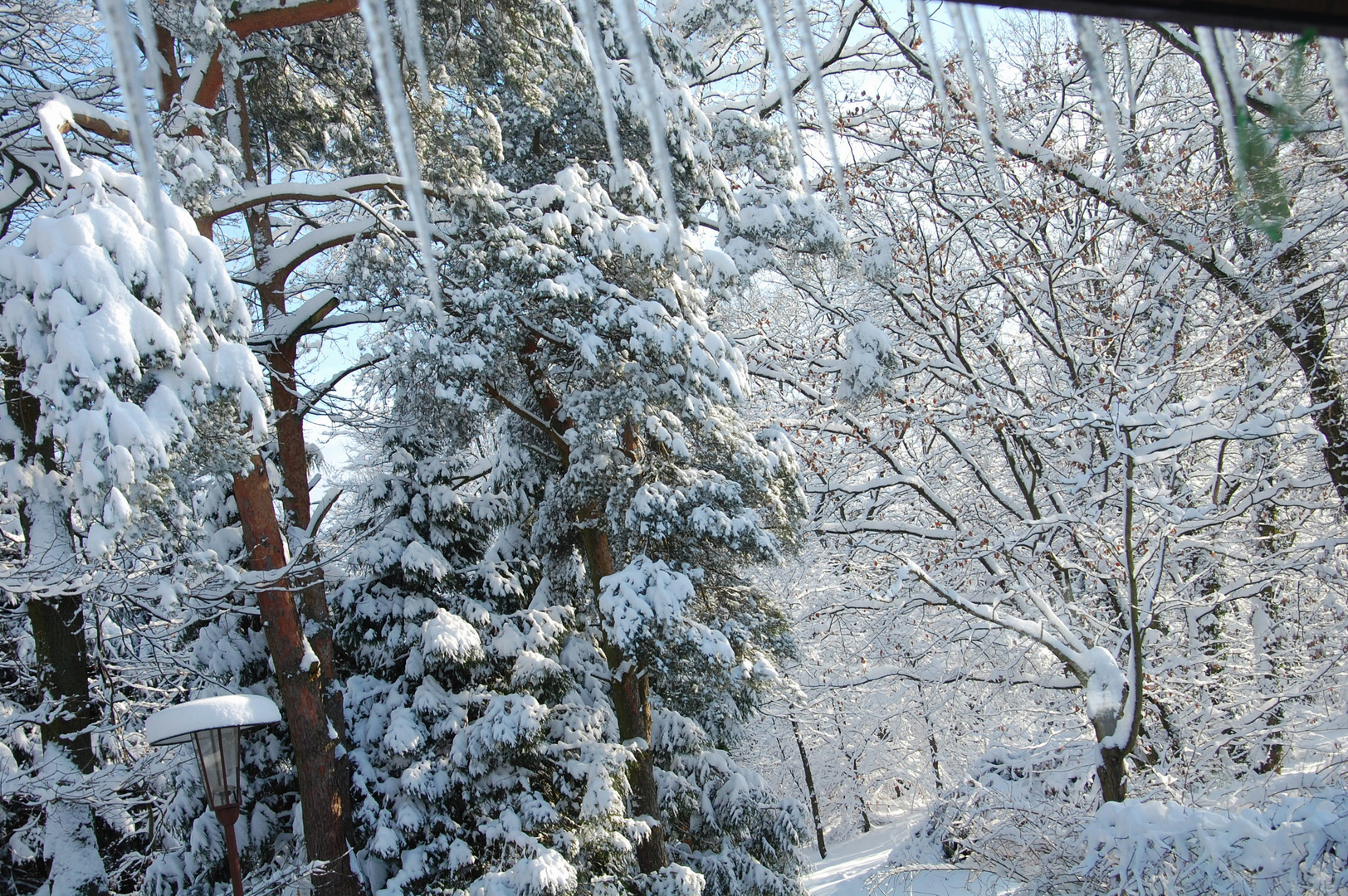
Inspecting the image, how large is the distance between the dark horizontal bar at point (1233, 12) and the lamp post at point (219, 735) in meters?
5.38

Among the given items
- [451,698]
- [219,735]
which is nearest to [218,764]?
[219,735]

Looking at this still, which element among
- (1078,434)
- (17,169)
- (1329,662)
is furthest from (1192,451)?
(17,169)

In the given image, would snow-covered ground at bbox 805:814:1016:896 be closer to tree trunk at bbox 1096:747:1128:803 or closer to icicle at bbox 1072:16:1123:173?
tree trunk at bbox 1096:747:1128:803

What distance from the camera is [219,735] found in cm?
521

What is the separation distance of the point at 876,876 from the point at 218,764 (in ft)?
14.5

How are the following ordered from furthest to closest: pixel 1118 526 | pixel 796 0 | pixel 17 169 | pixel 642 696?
pixel 642 696 < pixel 1118 526 < pixel 17 169 < pixel 796 0

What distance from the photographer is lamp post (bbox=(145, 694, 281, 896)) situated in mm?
4949

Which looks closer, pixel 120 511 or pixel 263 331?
pixel 120 511

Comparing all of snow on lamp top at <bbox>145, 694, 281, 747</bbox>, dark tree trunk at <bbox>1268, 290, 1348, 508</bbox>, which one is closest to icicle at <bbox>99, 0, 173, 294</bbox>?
snow on lamp top at <bbox>145, 694, 281, 747</bbox>

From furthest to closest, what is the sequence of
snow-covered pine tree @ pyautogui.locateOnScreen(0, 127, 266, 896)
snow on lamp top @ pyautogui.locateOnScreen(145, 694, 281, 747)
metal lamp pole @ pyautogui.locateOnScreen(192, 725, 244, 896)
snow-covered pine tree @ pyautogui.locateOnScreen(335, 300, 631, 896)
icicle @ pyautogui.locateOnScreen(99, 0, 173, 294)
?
snow-covered pine tree @ pyautogui.locateOnScreen(335, 300, 631, 896), metal lamp pole @ pyautogui.locateOnScreen(192, 725, 244, 896), snow on lamp top @ pyautogui.locateOnScreen(145, 694, 281, 747), snow-covered pine tree @ pyautogui.locateOnScreen(0, 127, 266, 896), icicle @ pyautogui.locateOnScreen(99, 0, 173, 294)

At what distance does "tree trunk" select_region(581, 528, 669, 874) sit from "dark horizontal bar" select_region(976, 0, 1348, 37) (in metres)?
8.15

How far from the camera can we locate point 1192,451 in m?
8.38

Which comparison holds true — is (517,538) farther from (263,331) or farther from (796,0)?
(796,0)

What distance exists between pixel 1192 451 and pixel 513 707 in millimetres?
6867
